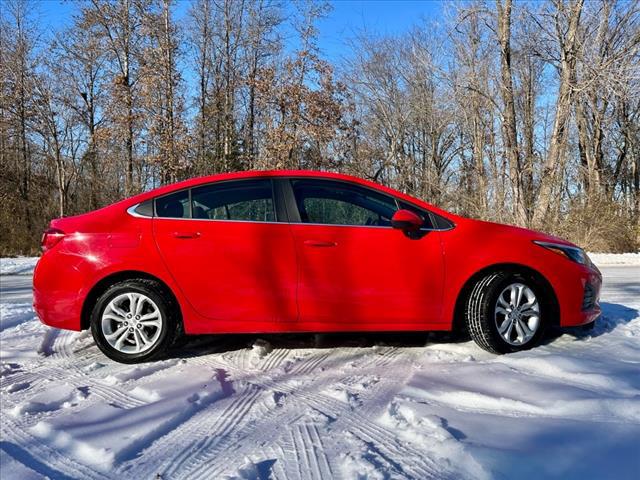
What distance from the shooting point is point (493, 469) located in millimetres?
2088

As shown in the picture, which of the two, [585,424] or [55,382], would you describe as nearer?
[585,424]

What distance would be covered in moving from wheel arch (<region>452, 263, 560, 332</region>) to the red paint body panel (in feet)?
0.17

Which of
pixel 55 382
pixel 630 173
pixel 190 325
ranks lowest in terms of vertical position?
pixel 55 382

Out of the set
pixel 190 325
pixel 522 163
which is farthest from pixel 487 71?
pixel 190 325

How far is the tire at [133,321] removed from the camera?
12.2 ft

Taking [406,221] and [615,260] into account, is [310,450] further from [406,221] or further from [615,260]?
[615,260]

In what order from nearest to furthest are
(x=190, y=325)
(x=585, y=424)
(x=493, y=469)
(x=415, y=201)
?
1. (x=493, y=469)
2. (x=585, y=424)
3. (x=190, y=325)
4. (x=415, y=201)

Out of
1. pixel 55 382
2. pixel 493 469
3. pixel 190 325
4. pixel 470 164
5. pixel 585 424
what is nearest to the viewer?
pixel 493 469

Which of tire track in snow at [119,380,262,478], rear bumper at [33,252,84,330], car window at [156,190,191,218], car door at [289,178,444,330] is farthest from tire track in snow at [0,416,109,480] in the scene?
car door at [289,178,444,330]

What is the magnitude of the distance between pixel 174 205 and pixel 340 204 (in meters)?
1.37

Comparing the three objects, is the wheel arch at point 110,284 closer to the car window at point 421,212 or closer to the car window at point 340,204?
the car window at point 340,204

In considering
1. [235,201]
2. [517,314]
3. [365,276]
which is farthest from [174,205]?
[517,314]

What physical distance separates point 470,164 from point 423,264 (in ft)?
77.1

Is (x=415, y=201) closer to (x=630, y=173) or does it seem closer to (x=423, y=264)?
(x=423, y=264)
